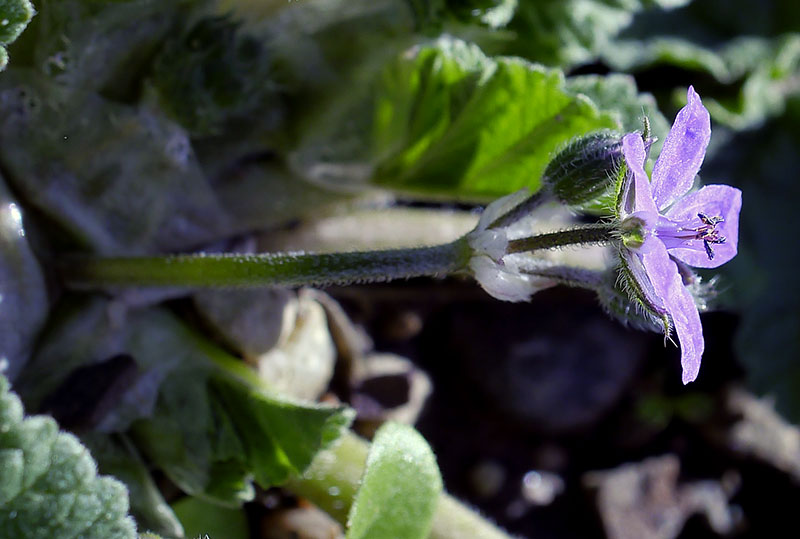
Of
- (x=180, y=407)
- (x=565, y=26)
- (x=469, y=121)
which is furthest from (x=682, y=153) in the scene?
(x=180, y=407)

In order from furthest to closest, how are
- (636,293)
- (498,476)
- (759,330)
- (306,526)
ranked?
(759,330), (498,476), (306,526), (636,293)

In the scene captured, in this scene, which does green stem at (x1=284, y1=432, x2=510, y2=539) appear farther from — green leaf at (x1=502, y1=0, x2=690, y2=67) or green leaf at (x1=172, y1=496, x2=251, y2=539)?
green leaf at (x1=502, y1=0, x2=690, y2=67)

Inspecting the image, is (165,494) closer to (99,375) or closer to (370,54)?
(99,375)

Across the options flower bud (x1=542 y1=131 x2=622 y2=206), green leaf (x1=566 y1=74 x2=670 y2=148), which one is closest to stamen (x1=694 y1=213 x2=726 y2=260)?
flower bud (x1=542 y1=131 x2=622 y2=206)

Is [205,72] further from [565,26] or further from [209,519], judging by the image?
[209,519]

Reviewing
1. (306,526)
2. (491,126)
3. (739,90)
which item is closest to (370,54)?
(491,126)
